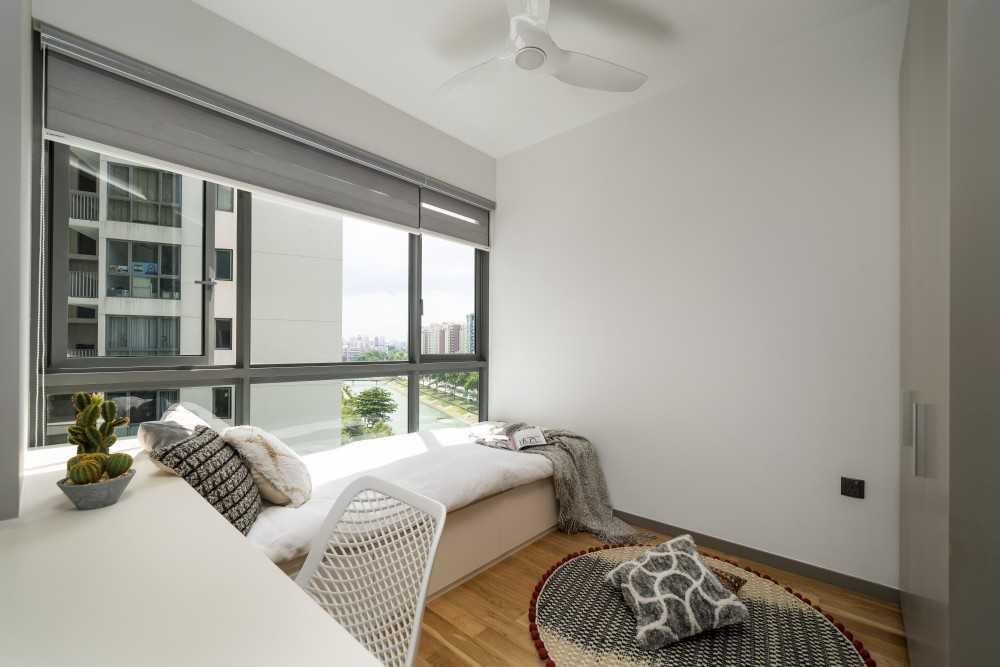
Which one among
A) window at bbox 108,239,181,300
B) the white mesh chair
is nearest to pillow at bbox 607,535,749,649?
the white mesh chair

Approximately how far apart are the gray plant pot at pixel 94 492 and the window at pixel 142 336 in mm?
1264

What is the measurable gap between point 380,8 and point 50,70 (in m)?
1.37

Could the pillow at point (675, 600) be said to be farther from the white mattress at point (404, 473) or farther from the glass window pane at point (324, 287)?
the glass window pane at point (324, 287)

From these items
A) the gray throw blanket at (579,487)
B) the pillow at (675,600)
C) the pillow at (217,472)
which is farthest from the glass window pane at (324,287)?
the pillow at (675,600)

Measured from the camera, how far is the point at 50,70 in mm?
1744

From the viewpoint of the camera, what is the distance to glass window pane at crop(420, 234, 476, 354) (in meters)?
3.49

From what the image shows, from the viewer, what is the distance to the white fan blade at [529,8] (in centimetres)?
172

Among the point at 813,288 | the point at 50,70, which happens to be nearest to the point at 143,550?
the point at 50,70

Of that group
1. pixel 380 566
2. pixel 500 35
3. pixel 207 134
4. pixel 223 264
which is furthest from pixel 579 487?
pixel 207 134

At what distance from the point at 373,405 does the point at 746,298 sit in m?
2.48

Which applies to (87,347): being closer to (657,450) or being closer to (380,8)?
(380,8)

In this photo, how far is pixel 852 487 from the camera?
209cm

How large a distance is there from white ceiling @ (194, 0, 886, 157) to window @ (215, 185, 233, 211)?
822mm

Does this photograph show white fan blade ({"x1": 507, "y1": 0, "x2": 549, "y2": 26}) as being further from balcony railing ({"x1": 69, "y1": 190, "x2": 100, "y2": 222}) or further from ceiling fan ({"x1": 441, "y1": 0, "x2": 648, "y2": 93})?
balcony railing ({"x1": 69, "y1": 190, "x2": 100, "y2": 222})
